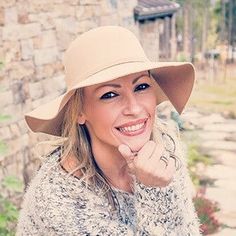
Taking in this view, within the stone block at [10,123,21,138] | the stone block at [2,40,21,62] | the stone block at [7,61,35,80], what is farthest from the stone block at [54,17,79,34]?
the stone block at [10,123,21,138]

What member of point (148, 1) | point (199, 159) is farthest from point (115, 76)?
point (148, 1)

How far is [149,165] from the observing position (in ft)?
5.91

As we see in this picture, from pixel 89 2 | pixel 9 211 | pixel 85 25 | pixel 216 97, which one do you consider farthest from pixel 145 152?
Result: pixel 216 97

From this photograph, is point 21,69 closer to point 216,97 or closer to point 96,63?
point 96,63

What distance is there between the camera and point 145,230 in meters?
1.89

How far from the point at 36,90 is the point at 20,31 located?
0.59 metres

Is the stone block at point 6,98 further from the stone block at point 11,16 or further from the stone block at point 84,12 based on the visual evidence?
the stone block at point 84,12

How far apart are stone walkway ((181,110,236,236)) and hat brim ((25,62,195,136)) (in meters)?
3.68

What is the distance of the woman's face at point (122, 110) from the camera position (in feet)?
5.92

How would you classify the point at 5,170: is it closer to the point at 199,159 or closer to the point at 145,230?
the point at 145,230

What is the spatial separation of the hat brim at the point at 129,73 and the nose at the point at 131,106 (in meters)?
0.08

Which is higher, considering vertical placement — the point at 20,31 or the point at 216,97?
the point at 20,31

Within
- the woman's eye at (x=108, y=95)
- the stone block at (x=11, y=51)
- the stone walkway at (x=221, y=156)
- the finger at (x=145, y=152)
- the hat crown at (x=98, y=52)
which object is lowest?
the stone walkway at (x=221, y=156)

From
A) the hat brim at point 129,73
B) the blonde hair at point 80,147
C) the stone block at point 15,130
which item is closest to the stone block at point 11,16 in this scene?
the stone block at point 15,130
